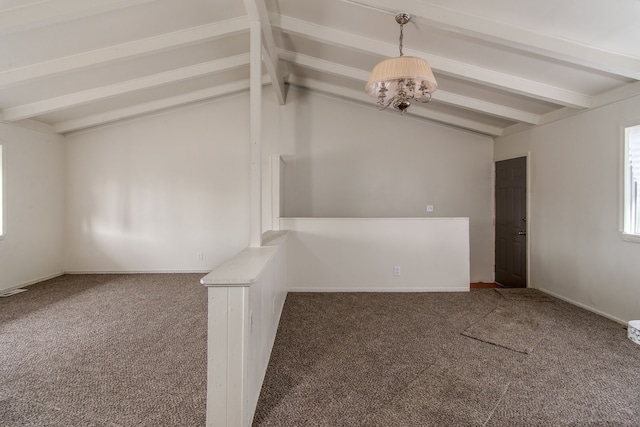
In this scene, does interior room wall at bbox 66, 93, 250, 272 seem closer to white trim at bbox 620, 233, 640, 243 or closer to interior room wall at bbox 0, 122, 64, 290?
interior room wall at bbox 0, 122, 64, 290

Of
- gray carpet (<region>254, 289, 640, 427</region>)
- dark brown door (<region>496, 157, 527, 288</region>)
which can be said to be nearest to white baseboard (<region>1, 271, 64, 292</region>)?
gray carpet (<region>254, 289, 640, 427</region>)

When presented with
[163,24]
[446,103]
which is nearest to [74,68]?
[163,24]

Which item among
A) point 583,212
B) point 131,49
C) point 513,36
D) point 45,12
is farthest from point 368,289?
point 45,12

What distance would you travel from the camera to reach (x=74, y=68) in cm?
318

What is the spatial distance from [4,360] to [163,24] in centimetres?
336

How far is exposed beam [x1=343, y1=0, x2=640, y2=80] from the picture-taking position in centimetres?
246

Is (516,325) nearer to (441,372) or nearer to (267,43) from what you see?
(441,372)

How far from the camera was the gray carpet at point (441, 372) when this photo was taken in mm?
1672

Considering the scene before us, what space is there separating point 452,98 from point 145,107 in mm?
4760

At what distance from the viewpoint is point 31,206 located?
4348 millimetres

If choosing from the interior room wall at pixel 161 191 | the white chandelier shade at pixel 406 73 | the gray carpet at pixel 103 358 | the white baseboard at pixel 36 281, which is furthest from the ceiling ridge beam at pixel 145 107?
the white chandelier shade at pixel 406 73

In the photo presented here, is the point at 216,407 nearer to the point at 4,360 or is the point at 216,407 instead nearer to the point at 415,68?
the point at 4,360

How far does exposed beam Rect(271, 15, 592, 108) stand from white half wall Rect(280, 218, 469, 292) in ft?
5.71

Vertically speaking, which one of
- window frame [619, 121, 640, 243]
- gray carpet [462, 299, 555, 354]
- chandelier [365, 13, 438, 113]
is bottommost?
gray carpet [462, 299, 555, 354]
